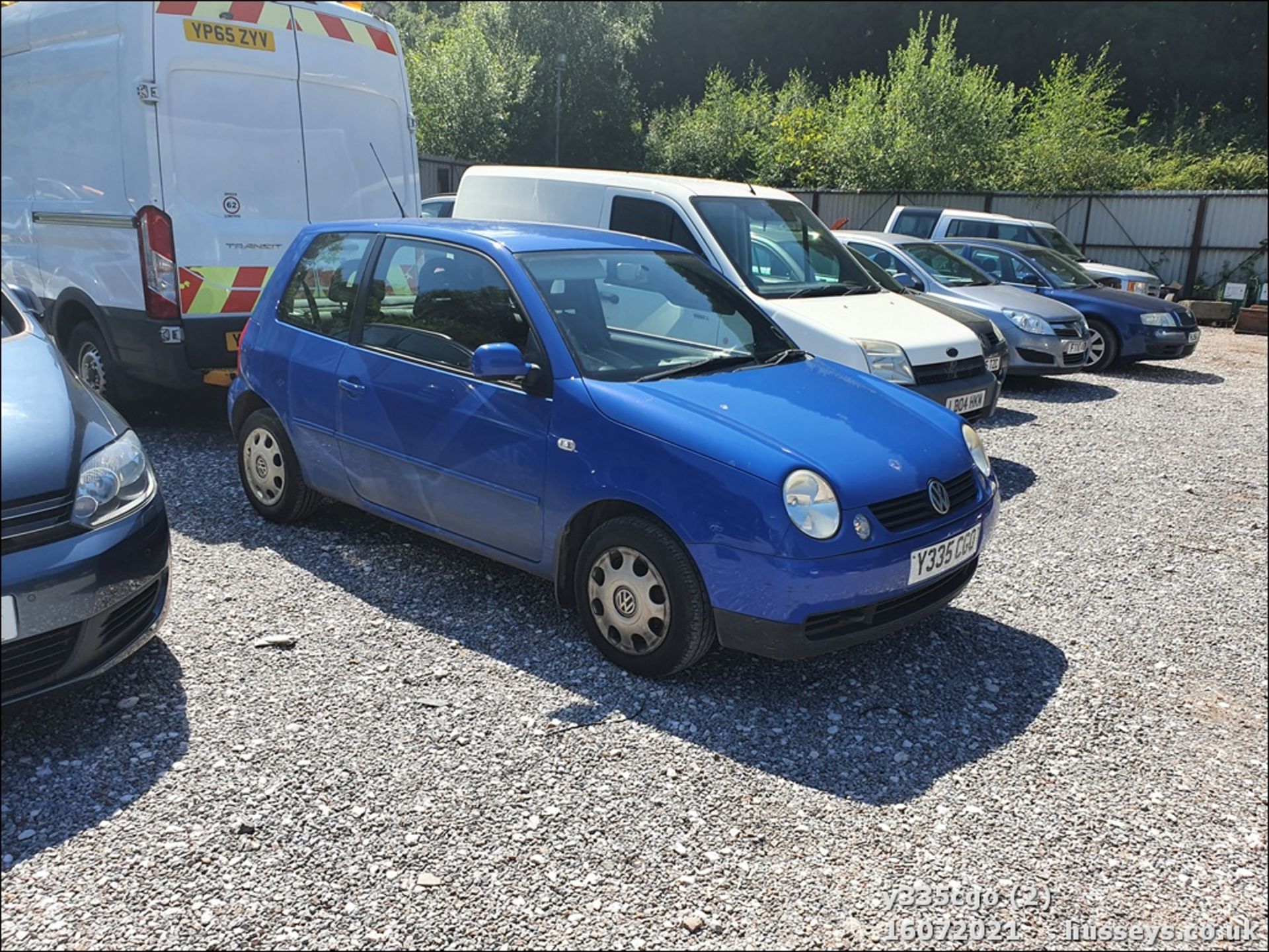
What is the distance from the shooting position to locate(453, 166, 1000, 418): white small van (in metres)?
6.94

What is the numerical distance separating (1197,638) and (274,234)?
Answer: 5.82m

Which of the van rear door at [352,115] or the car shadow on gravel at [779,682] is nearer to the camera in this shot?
the car shadow on gravel at [779,682]

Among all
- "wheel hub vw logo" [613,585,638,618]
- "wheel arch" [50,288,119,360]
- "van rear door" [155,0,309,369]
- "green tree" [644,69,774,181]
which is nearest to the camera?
"wheel hub vw logo" [613,585,638,618]

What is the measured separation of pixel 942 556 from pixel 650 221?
15.0 feet

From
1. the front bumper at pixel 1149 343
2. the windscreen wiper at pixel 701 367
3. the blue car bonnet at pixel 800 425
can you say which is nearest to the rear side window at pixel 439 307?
the windscreen wiper at pixel 701 367

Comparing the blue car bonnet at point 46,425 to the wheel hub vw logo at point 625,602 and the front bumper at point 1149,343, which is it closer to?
the wheel hub vw logo at point 625,602

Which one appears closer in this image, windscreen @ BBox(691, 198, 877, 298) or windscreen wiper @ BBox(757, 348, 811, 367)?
windscreen wiper @ BBox(757, 348, 811, 367)

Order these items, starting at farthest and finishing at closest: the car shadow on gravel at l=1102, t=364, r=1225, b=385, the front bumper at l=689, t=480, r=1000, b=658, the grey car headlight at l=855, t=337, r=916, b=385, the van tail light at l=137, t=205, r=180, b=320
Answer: the car shadow on gravel at l=1102, t=364, r=1225, b=385
the grey car headlight at l=855, t=337, r=916, b=385
the van tail light at l=137, t=205, r=180, b=320
the front bumper at l=689, t=480, r=1000, b=658

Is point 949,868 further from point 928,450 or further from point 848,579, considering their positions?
point 928,450

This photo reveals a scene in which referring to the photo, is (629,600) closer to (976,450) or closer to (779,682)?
(779,682)

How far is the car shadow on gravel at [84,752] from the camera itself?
110 inches

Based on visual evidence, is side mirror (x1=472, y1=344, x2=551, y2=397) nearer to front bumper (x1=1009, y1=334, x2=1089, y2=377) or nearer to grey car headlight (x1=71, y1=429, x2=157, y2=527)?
grey car headlight (x1=71, y1=429, x2=157, y2=527)

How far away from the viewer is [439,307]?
4.53 meters
